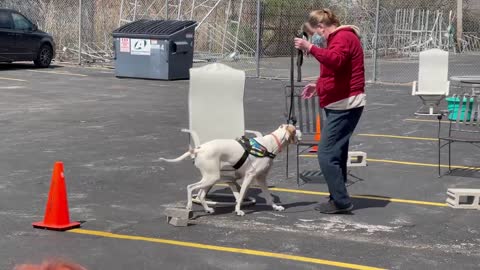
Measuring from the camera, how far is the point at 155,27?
21656mm

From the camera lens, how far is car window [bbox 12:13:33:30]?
2311 centimetres

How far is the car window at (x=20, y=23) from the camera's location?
75.8 ft

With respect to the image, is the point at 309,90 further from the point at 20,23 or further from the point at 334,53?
the point at 20,23

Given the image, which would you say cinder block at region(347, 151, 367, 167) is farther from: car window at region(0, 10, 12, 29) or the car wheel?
the car wheel

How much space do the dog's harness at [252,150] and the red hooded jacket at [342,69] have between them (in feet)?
2.27

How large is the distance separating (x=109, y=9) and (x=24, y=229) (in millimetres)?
24236

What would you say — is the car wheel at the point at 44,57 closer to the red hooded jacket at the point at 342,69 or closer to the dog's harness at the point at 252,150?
the dog's harness at the point at 252,150

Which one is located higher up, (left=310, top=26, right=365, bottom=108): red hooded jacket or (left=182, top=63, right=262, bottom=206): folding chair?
(left=310, top=26, right=365, bottom=108): red hooded jacket

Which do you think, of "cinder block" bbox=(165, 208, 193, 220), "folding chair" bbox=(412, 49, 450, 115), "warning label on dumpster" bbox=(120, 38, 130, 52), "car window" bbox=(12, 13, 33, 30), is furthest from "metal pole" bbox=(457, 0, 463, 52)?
"cinder block" bbox=(165, 208, 193, 220)

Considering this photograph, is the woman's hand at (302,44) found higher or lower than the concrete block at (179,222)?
higher

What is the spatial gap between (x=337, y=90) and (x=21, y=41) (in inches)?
678

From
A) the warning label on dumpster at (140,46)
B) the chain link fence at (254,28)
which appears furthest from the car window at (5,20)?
the warning label on dumpster at (140,46)

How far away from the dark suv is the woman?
16654 millimetres

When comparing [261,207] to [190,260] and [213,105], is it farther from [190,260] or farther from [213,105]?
[190,260]
